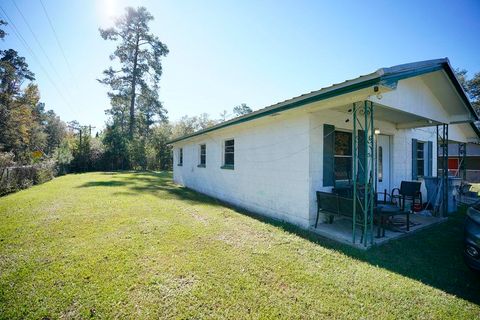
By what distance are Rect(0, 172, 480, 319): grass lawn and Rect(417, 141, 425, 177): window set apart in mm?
4675

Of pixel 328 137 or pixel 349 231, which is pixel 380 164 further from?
pixel 349 231

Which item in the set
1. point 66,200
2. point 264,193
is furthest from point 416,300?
point 66,200

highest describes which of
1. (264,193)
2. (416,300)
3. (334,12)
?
(334,12)

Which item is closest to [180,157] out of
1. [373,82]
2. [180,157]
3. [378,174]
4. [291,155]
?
→ [180,157]

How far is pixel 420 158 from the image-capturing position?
9273 millimetres

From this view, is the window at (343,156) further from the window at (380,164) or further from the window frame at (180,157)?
the window frame at (180,157)

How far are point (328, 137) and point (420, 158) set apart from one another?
6.42 metres

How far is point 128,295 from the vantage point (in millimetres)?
2727

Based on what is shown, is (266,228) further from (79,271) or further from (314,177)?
(79,271)

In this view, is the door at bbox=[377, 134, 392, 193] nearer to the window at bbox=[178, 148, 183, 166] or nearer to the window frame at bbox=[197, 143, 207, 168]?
the window frame at bbox=[197, 143, 207, 168]

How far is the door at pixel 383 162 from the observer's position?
7.43 meters

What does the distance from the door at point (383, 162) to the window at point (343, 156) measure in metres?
1.79

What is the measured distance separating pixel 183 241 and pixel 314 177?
3.45 meters

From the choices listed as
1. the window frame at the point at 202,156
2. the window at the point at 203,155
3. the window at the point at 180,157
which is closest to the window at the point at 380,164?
the window frame at the point at 202,156
